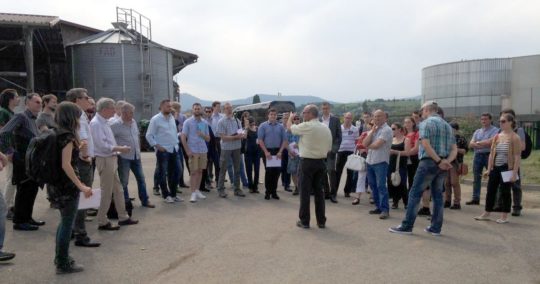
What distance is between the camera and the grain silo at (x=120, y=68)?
24.4m

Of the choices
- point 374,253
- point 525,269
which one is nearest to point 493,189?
point 525,269

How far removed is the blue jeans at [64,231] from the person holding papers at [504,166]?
6045mm

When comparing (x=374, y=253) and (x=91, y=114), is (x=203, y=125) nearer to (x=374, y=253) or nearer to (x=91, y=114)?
(x=91, y=114)

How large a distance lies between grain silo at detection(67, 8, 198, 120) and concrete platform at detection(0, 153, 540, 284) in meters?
18.0

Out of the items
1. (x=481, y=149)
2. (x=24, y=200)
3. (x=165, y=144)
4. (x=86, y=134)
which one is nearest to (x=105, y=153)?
(x=86, y=134)

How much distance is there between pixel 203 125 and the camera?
902 centimetres

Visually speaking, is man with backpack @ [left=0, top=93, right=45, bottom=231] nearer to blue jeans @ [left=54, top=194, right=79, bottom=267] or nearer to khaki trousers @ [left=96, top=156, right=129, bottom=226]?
khaki trousers @ [left=96, top=156, right=129, bottom=226]

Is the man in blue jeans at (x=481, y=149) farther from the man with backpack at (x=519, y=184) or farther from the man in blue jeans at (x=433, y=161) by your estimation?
the man in blue jeans at (x=433, y=161)

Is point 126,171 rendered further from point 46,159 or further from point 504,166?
point 504,166

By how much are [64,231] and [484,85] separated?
60023mm

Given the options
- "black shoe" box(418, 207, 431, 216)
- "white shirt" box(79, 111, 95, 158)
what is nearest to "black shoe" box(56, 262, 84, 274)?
"white shirt" box(79, 111, 95, 158)

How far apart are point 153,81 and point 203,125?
57.6 ft

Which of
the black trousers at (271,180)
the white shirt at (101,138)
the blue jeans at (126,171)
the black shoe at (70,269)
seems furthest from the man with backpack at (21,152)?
the black trousers at (271,180)

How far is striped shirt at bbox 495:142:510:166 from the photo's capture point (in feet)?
22.3
